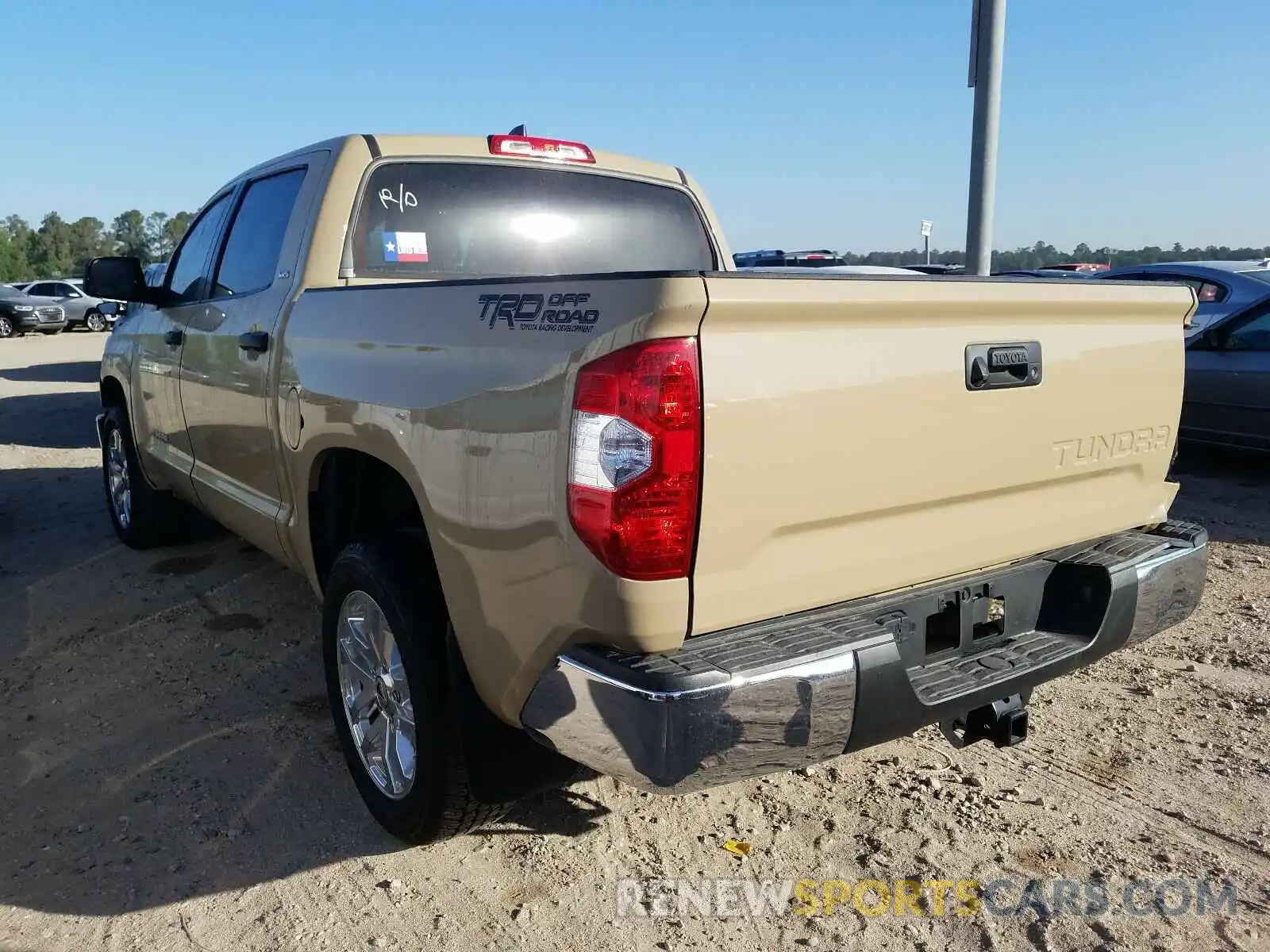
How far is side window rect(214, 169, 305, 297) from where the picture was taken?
3.64 metres

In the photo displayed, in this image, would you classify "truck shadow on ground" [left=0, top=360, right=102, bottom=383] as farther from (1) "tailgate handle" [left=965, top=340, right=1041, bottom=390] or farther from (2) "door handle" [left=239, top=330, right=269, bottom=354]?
(1) "tailgate handle" [left=965, top=340, right=1041, bottom=390]

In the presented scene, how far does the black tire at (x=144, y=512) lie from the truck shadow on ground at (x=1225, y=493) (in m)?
5.98

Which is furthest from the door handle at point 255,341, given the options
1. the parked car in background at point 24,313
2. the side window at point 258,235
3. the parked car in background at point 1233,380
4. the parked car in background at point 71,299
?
the parked car in background at point 71,299

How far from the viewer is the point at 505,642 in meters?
2.23

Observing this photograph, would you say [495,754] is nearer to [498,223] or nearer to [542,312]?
[542,312]

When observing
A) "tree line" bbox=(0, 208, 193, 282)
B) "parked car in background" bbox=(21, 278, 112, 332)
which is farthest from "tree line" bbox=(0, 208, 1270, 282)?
"parked car in background" bbox=(21, 278, 112, 332)

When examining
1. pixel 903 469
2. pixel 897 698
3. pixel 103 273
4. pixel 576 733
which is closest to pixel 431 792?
pixel 576 733

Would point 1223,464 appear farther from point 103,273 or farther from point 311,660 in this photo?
point 103,273

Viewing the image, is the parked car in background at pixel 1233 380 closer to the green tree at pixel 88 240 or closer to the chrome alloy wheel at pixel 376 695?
the chrome alloy wheel at pixel 376 695

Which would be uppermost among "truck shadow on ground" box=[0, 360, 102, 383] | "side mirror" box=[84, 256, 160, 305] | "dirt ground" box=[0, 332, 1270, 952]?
"side mirror" box=[84, 256, 160, 305]

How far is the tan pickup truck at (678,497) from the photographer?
1963 mm

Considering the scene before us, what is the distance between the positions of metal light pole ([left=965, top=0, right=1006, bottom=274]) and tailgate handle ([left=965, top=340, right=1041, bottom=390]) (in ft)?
15.4

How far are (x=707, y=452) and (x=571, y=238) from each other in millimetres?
2019

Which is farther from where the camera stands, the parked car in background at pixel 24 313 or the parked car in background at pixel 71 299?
the parked car in background at pixel 71 299
